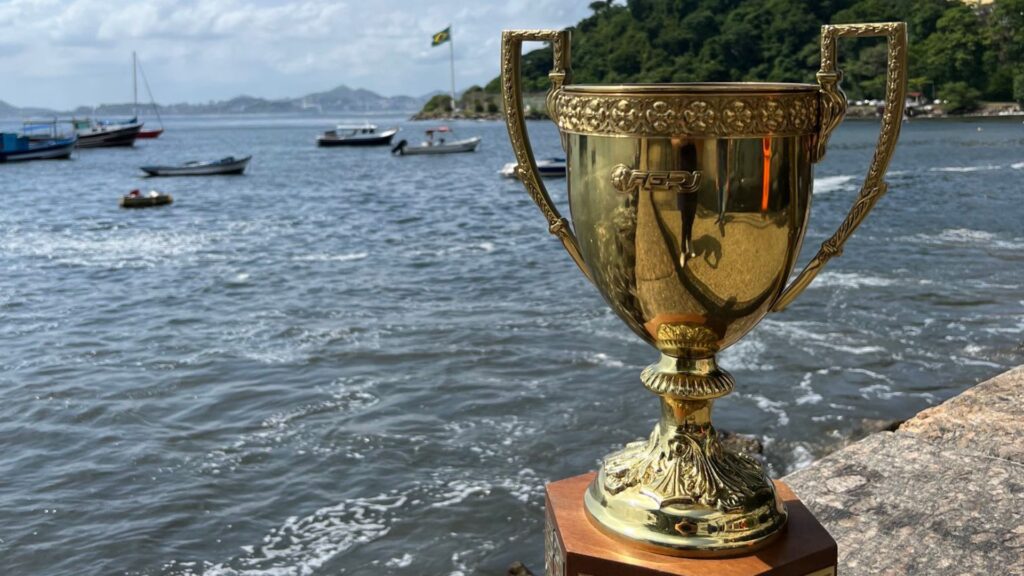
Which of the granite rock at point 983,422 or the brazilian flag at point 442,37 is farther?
the brazilian flag at point 442,37

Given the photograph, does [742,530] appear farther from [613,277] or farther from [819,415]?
[819,415]

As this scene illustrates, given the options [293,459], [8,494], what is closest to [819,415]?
[293,459]

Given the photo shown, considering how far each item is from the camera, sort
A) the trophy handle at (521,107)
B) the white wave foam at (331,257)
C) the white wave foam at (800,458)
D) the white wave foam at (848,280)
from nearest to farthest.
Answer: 1. the trophy handle at (521,107)
2. the white wave foam at (800,458)
3. the white wave foam at (848,280)
4. the white wave foam at (331,257)

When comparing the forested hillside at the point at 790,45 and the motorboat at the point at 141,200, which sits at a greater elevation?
the forested hillside at the point at 790,45

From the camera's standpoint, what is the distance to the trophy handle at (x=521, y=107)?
5.91 ft

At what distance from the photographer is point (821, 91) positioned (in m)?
1.61

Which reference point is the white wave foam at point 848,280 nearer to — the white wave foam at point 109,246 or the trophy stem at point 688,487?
the white wave foam at point 109,246

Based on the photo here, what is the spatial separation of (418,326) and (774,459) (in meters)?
6.83

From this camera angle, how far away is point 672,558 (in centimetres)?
170

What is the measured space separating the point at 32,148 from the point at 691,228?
64.7 m

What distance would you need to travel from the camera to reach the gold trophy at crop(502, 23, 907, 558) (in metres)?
1.56

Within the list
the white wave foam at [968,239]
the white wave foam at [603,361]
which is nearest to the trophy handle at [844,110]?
the white wave foam at [603,361]

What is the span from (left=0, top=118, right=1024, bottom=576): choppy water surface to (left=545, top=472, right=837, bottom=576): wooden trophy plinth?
5334 mm

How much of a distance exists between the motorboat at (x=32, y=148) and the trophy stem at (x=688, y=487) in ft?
203
